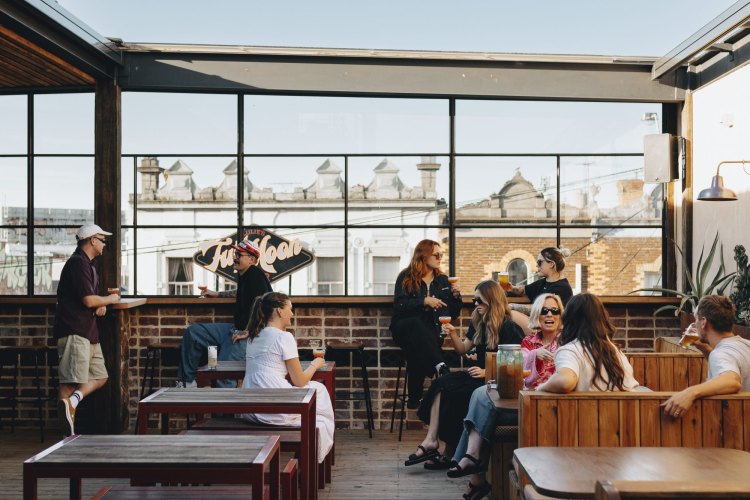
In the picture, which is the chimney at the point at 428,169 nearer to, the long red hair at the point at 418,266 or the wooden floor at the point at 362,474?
the long red hair at the point at 418,266

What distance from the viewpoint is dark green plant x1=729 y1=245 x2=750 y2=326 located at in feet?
18.4

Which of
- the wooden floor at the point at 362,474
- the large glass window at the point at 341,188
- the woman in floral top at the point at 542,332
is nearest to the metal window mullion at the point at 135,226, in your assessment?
the large glass window at the point at 341,188

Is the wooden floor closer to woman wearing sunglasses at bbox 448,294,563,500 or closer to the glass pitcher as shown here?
woman wearing sunglasses at bbox 448,294,563,500

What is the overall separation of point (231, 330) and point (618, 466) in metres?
4.45

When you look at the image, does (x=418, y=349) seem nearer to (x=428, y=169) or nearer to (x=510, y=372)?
(x=428, y=169)

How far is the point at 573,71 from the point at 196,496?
5261 millimetres

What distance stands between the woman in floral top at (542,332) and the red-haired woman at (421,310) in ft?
5.69

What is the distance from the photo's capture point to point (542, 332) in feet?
15.3

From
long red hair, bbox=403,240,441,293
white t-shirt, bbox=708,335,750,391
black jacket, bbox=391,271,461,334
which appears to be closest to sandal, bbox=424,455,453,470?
black jacket, bbox=391,271,461,334

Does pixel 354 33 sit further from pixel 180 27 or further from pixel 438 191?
pixel 438 191

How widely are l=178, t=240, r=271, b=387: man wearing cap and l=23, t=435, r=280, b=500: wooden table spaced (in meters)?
3.37

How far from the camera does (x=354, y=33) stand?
555 inches

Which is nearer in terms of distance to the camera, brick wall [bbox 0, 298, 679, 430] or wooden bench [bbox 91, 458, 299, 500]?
wooden bench [bbox 91, 458, 299, 500]

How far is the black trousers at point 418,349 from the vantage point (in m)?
6.44
